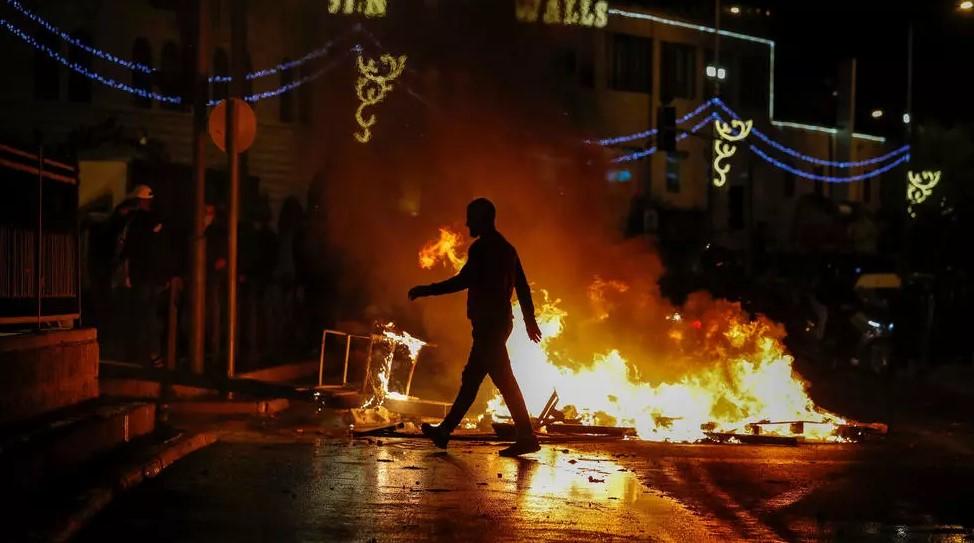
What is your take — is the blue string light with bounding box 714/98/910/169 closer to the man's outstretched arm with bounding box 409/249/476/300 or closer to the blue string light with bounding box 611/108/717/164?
the blue string light with bounding box 611/108/717/164

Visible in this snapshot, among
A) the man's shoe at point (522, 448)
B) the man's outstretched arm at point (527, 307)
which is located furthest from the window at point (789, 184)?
the man's shoe at point (522, 448)

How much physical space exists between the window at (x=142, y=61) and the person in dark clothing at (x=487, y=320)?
1953 centimetres

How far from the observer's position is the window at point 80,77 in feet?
84.7

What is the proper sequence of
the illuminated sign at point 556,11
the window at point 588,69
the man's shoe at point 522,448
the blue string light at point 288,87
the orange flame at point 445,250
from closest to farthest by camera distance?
1. the man's shoe at point 522,448
2. the orange flame at point 445,250
3. the illuminated sign at point 556,11
4. the blue string light at point 288,87
5. the window at point 588,69

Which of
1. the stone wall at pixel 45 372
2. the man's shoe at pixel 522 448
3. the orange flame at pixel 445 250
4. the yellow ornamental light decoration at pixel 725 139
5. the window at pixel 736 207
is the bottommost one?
the man's shoe at pixel 522 448

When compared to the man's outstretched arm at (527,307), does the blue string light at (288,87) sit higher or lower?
higher

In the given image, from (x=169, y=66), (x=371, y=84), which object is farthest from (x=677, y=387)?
(x=169, y=66)

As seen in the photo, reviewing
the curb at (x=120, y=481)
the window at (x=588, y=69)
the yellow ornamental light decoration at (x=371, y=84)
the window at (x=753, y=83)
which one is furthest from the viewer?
the window at (x=753, y=83)

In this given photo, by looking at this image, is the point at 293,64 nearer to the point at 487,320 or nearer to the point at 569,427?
the point at 569,427

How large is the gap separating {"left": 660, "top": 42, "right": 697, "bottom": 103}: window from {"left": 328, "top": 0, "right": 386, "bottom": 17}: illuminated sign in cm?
1662

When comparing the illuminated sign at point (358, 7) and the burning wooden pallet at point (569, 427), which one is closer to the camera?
the burning wooden pallet at point (569, 427)

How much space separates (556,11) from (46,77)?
1298cm

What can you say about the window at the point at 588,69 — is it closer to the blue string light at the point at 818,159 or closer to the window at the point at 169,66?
the blue string light at the point at 818,159

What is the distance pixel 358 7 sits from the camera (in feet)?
68.1
